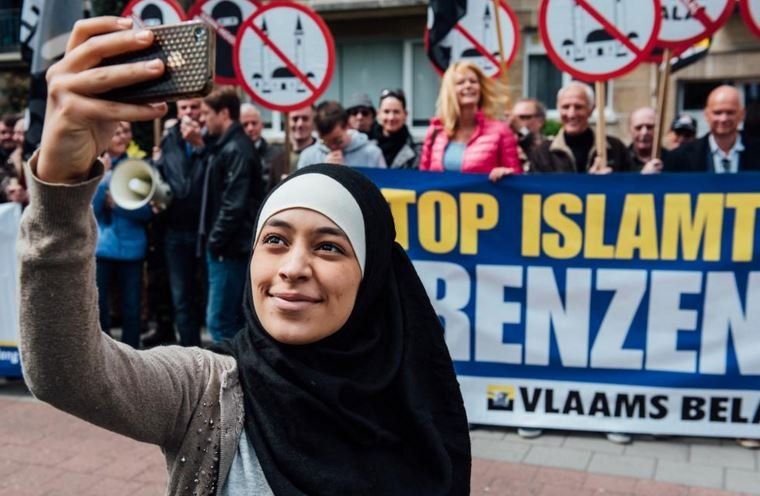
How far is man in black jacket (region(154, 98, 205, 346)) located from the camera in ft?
19.3

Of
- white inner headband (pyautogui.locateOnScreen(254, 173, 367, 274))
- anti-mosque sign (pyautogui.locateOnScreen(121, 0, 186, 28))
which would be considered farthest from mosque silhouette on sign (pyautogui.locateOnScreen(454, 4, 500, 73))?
white inner headband (pyautogui.locateOnScreen(254, 173, 367, 274))

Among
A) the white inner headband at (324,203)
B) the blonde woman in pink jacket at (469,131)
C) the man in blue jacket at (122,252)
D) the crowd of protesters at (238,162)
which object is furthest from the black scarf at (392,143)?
the white inner headband at (324,203)

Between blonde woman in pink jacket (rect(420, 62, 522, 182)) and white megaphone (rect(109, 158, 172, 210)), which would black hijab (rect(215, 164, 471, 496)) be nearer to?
blonde woman in pink jacket (rect(420, 62, 522, 182))

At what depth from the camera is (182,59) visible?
40.8 inches

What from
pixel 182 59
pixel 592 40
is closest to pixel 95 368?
pixel 182 59

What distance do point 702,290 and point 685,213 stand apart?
45 centimetres

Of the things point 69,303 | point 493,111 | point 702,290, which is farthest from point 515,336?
point 69,303

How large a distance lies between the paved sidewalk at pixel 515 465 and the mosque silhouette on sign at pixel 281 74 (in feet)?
9.66

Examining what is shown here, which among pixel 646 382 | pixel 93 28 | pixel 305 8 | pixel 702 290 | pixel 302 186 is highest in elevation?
pixel 305 8

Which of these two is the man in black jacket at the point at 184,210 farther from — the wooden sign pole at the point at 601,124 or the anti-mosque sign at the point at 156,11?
the wooden sign pole at the point at 601,124

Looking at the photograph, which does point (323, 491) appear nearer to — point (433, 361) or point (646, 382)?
point (433, 361)

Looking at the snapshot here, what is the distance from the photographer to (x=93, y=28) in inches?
42.0

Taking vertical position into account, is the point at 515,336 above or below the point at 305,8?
below

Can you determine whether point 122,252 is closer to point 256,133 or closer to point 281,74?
point 281,74
